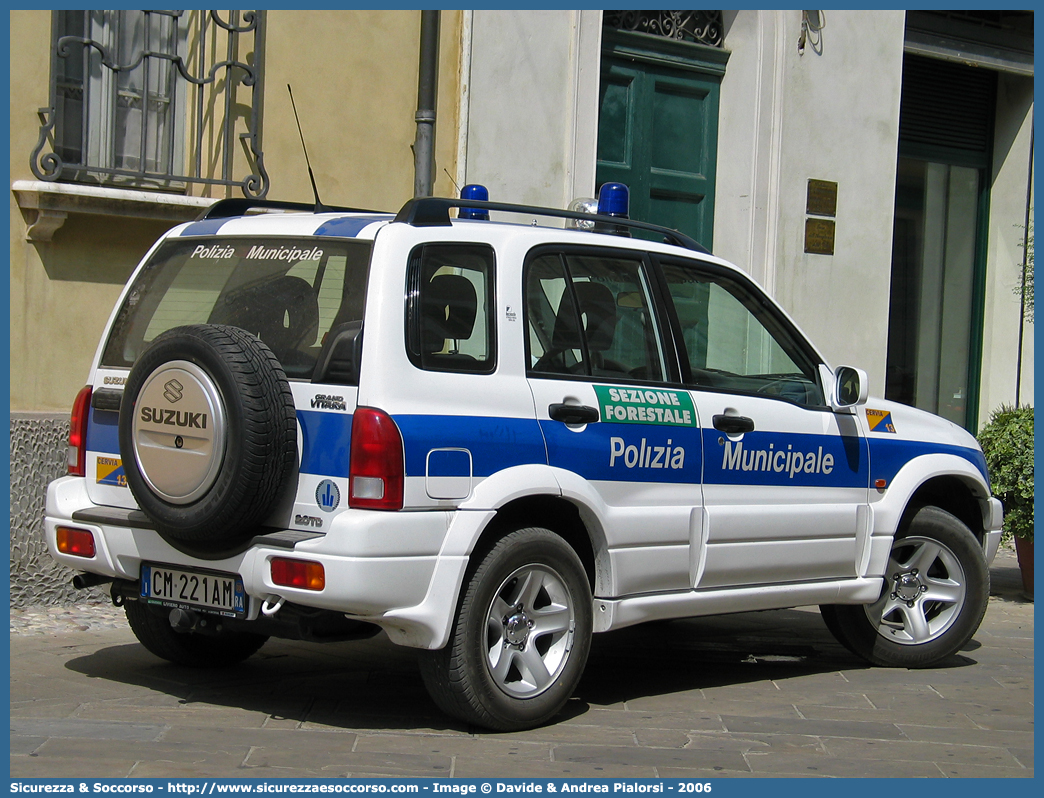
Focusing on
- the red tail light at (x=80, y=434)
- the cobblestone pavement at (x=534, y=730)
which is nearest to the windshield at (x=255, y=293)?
the red tail light at (x=80, y=434)

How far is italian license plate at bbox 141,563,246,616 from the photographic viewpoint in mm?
4902

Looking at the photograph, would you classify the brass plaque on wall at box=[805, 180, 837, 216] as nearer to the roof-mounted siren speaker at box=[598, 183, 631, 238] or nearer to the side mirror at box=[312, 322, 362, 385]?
the roof-mounted siren speaker at box=[598, 183, 631, 238]

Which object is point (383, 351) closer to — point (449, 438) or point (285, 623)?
point (449, 438)

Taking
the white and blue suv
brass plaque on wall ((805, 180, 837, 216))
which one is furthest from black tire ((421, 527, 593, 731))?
brass plaque on wall ((805, 180, 837, 216))

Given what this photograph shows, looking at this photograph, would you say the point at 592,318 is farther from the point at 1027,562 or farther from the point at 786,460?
the point at 1027,562

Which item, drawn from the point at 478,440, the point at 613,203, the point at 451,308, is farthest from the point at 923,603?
the point at 451,308

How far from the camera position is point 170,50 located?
8.38 meters

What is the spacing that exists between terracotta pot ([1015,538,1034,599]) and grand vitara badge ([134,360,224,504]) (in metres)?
6.11

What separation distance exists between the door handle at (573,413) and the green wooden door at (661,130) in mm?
5481

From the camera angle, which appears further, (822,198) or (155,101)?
(822,198)

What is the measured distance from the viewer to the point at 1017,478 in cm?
876

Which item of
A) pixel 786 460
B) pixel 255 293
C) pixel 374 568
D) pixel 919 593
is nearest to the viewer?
pixel 374 568

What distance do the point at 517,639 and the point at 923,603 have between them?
8.42 feet

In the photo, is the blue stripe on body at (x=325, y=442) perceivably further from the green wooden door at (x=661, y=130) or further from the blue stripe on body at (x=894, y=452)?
the green wooden door at (x=661, y=130)
